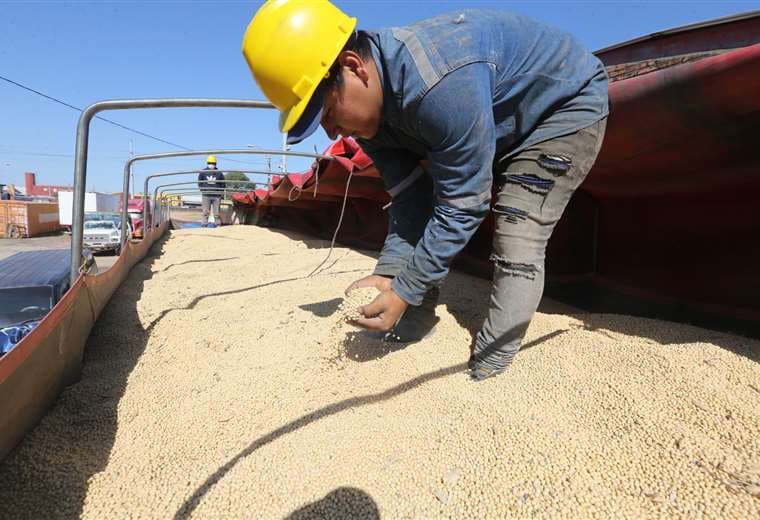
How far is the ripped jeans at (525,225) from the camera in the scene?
1346mm

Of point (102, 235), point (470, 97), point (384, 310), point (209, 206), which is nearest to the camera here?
point (470, 97)

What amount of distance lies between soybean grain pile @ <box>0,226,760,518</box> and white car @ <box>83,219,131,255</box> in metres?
8.74

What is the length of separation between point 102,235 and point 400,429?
1009 cm

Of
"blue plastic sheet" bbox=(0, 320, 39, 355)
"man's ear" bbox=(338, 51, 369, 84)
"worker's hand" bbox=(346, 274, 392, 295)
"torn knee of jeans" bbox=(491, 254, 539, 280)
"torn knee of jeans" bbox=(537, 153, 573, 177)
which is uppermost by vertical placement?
"man's ear" bbox=(338, 51, 369, 84)

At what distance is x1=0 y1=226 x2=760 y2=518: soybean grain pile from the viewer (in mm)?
899

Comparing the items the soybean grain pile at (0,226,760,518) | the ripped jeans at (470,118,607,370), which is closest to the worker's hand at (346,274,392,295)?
the soybean grain pile at (0,226,760,518)

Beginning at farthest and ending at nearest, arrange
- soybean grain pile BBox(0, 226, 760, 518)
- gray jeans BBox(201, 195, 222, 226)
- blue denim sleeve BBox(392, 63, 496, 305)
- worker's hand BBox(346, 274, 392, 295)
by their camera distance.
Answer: gray jeans BBox(201, 195, 222, 226) < worker's hand BBox(346, 274, 392, 295) < blue denim sleeve BBox(392, 63, 496, 305) < soybean grain pile BBox(0, 226, 760, 518)

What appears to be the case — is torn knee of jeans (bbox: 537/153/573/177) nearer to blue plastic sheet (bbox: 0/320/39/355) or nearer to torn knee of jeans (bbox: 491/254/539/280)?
torn knee of jeans (bbox: 491/254/539/280)

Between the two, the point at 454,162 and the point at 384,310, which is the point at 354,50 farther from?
the point at 384,310

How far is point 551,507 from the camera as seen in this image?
2.79 ft

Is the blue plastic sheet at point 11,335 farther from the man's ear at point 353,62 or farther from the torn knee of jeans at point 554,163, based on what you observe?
the torn knee of jeans at point 554,163

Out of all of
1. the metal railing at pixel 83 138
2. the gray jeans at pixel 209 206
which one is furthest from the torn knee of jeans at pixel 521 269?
the gray jeans at pixel 209 206

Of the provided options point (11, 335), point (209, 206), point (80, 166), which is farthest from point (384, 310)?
point (209, 206)

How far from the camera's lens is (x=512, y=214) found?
1.35 metres
